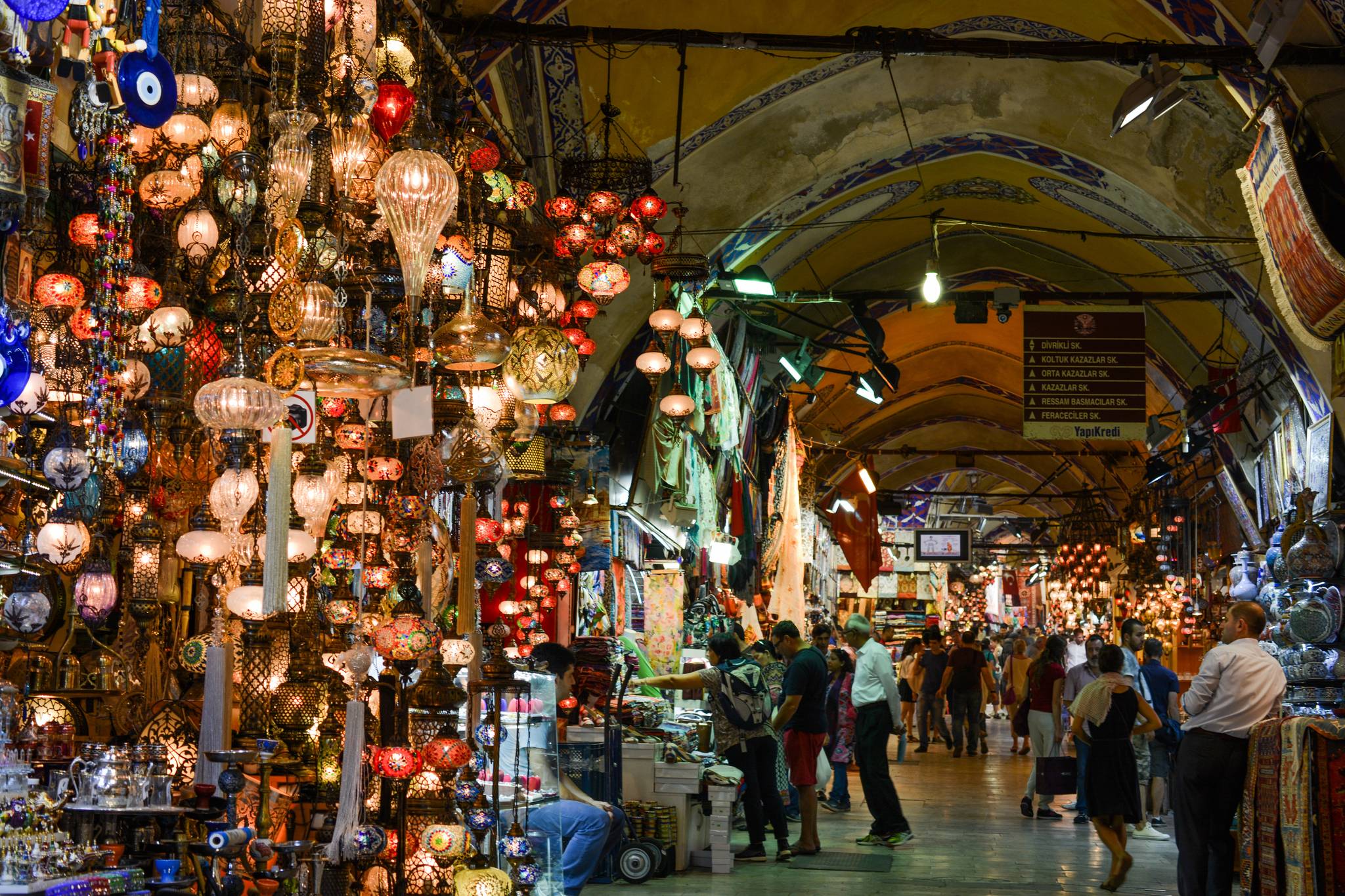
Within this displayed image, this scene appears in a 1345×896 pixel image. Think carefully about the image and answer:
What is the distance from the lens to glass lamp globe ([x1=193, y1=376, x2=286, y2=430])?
3.83 m

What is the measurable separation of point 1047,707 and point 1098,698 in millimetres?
3191

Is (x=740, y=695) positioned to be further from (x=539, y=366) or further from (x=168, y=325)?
(x=168, y=325)

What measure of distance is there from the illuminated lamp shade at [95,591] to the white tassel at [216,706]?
0.51m

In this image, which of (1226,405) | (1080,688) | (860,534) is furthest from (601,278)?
(860,534)

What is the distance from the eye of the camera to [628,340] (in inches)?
428

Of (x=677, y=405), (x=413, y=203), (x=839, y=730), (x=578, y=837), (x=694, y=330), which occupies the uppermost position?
(x=694, y=330)

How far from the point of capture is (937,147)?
1216 centimetres

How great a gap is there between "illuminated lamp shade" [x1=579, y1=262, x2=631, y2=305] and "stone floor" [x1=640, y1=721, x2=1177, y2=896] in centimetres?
298

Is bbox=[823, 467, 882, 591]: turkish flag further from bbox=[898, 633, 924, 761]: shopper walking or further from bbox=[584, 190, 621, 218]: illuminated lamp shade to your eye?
bbox=[584, 190, 621, 218]: illuminated lamp shade

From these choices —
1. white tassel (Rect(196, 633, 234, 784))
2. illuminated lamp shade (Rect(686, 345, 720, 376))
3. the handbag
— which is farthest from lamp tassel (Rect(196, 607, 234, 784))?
the handbag

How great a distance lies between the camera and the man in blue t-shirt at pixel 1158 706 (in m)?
9.55

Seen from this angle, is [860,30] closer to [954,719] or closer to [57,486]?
[57,486]

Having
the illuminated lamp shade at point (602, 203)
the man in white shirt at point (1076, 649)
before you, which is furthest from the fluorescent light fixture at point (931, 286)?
the man in white shirt at point (1076, 649)

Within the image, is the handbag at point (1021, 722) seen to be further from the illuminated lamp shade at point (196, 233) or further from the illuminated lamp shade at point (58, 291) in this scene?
the illuminated lamp shade at point (58, 291)
